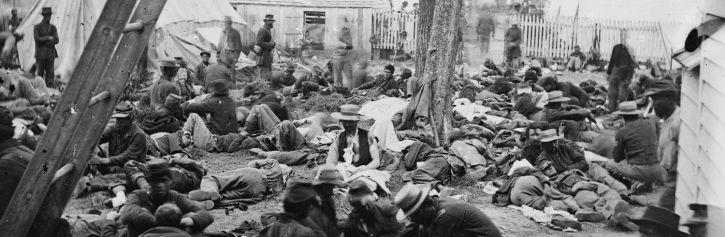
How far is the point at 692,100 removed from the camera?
671 centimetres

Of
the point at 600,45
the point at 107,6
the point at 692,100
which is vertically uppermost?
the point at 107,6

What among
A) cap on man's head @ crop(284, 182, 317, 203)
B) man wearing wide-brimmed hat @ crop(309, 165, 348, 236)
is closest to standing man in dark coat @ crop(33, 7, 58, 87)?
man wearing wide-brimmed hat @ crop(309, 165, 348, 236)

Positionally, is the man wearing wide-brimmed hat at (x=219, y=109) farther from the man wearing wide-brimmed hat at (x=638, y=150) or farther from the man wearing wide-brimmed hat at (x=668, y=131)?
the man wearing wide-brimmed hat at (x=668, y=131)

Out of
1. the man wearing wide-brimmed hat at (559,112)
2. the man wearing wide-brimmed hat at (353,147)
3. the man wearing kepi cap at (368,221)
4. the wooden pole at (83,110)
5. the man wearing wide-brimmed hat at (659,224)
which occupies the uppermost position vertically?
the wooden pole at (83,110)

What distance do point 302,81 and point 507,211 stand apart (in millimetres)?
9991

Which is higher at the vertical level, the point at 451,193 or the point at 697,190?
the point at 697,190

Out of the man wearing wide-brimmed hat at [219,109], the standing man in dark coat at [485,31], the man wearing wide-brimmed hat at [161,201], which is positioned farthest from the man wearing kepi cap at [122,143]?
the standing man in dark coat at [485,31]

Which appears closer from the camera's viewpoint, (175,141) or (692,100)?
(692,100)

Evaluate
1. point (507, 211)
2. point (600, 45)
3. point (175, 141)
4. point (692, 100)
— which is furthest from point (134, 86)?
point (600, 45)

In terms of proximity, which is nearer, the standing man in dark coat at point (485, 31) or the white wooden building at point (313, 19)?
the white wooden building at point (313, 19)

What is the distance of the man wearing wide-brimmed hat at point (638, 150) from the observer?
34.4 ft

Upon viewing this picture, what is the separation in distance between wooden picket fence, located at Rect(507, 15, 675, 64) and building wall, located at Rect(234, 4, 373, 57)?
18.4 feet

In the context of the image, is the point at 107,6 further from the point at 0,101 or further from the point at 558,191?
the point at 558,191

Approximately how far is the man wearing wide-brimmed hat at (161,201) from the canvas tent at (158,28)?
1219 centimetres
